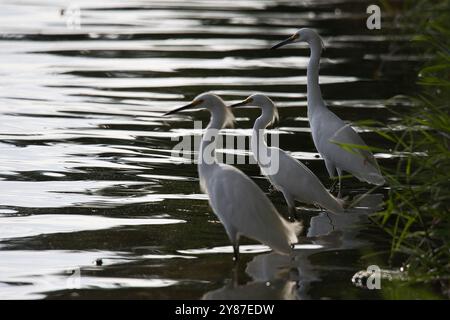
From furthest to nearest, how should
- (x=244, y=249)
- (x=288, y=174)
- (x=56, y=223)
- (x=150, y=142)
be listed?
(x=150, y=142) → (x=288, y=174) → (x=56, y=223) → (x=244, y=249)

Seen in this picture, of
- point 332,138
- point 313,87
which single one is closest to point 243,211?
point 332,138

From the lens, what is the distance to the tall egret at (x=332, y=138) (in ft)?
30.8

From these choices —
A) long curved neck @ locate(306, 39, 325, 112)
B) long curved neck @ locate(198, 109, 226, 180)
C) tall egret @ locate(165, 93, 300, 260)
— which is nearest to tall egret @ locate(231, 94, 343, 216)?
long curved neck @ locate(198, 109, 226, 180)

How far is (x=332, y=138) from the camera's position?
941 cm

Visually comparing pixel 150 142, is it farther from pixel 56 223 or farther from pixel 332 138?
pixel 56 223

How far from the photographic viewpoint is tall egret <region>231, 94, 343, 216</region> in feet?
28.0

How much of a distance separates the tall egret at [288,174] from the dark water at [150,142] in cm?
23

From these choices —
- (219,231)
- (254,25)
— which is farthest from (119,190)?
(254,25)

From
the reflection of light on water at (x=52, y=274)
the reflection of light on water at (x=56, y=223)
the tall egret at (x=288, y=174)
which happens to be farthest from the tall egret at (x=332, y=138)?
the reflection of light on water at (x=52, y=274)

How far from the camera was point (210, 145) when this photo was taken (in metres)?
7.68

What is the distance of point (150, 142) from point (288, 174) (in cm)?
310

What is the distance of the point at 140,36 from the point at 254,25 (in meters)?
2.92
